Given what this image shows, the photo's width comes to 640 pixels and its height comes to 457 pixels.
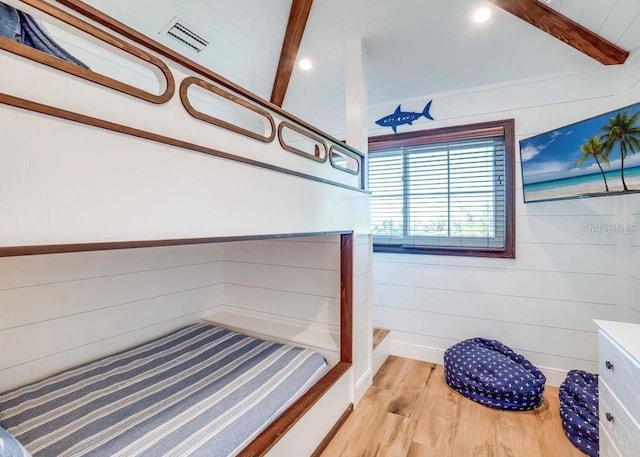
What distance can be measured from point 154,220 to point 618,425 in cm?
180

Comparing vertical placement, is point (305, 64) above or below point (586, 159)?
above

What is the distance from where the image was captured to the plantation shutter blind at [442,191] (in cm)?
241

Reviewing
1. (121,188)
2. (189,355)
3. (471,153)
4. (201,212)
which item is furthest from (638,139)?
(189,355)

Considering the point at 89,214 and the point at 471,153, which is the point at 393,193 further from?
the point at 89,214

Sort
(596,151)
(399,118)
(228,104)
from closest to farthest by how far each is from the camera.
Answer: (228,104) → (596,151) → (399,118)

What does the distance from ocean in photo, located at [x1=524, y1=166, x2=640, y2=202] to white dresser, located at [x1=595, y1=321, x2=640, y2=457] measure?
2.46ft

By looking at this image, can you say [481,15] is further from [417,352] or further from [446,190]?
[417,352]

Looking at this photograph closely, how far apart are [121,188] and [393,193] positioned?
7.87 feet

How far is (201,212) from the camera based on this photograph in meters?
0.94

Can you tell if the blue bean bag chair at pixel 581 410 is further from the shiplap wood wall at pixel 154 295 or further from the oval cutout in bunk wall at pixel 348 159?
the oval cutout in bunk wall at pixel 348 159

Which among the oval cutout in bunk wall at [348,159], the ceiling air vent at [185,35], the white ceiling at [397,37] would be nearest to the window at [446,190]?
the white ceiling at [397,37]

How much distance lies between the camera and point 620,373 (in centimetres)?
114

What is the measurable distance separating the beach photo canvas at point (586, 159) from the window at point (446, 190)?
9.2 inches

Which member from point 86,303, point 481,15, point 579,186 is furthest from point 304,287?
point 481,15
